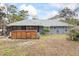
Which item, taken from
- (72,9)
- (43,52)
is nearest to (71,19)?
(72,9)

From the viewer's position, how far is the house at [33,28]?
8.70 metres

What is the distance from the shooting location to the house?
870 centimetres

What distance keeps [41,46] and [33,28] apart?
332 millimetres

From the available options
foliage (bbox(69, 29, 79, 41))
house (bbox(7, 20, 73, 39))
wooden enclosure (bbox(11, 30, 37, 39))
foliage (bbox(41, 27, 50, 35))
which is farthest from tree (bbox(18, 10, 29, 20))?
foliage (bbox(69, 29, 79, 41))

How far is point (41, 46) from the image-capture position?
868 cm

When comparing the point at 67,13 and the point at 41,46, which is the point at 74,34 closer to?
the point at 67,13

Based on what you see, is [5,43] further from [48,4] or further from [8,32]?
[48,4]

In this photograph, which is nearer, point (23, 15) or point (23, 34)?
point (23, 15)

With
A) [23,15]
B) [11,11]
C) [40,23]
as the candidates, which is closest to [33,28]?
[40,23]

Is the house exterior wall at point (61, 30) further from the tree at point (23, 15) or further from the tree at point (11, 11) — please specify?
the tree at point (11, 11)

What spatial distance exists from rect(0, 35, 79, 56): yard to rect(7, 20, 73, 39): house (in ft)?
0.28

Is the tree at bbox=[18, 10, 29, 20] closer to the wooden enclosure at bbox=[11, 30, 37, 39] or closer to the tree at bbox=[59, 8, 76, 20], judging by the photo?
the wooden enclosure at bbox=[11, 30, 37, 39]

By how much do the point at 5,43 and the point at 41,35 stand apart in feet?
1.98

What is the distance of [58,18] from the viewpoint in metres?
8.73
